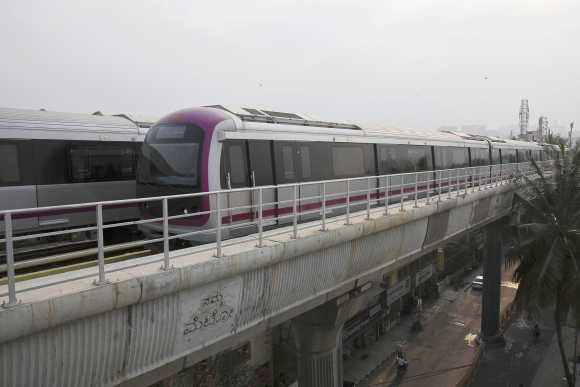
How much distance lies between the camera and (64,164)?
10062 mm

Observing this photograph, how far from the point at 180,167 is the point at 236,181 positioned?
1.18m

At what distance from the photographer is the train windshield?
8078 millimetres

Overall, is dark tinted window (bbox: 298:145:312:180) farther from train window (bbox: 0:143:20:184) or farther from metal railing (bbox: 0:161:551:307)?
train window (bbox: 0:143:20:184)

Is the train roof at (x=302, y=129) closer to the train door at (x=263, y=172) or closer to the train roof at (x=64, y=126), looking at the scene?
the train door at (x=263, y=172)

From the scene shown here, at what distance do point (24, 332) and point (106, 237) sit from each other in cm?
729

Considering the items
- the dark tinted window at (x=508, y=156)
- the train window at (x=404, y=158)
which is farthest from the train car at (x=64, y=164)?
the dark tinted window at (x=508, y=156)

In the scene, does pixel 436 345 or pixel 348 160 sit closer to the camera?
pixel 348 160

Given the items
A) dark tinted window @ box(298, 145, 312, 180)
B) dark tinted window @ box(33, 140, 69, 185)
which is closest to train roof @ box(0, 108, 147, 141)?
dark tinted window @ box(33, 140, 69, 185)

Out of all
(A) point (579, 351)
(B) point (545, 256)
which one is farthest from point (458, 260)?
(B) point (545, 256)

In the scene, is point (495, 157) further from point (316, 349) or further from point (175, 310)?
point (175, 310)

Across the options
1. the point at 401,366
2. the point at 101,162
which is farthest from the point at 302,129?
the point at 401,366

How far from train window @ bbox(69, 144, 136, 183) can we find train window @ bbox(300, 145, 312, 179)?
496 cm

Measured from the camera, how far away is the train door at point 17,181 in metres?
9.05

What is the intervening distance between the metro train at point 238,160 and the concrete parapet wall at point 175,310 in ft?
3.23
